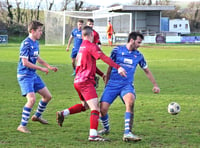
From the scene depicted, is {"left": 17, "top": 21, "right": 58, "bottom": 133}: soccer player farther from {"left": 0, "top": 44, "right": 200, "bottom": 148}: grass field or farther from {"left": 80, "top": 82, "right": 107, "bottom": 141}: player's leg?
{"left": 80, "top": 82, "right": 107, "bottom": 141}: player's leg

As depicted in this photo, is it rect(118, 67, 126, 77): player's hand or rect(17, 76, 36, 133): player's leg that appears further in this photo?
rect(17, 76, 36, 133): player's leg

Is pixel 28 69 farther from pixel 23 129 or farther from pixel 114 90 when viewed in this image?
pixel 114 90

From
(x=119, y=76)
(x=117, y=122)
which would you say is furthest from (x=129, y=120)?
(x=117, y=122)

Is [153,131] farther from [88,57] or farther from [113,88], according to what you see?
[88,57]

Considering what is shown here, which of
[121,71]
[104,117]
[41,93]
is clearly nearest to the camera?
[121,71]

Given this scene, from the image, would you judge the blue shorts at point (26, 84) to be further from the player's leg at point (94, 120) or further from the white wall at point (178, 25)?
the white wall at point (178, 25)

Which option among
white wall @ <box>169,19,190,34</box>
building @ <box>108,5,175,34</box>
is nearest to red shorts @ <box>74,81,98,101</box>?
building @ <box>108,5,175,34</box>

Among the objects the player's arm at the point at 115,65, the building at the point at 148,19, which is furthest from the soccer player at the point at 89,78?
the building at the point at 148,19

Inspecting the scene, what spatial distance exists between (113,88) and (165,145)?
1.22m

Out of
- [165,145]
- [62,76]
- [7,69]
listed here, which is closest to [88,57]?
[165,145]

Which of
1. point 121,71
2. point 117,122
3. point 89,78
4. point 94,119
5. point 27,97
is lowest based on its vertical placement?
point 117,122

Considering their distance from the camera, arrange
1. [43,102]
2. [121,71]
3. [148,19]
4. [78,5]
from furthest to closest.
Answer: [78,5] → [148,19] → [43,102] → [121,71]

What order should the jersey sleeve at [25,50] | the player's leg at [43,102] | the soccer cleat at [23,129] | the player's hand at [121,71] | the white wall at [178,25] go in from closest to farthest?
the player's hand at [121,71] → the soccer cleat at [23,129] → the jersey sleeve at [25,50] → the player's leg at [43,102] → the white wall at [178,25]

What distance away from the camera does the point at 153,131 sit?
7.26 metres
